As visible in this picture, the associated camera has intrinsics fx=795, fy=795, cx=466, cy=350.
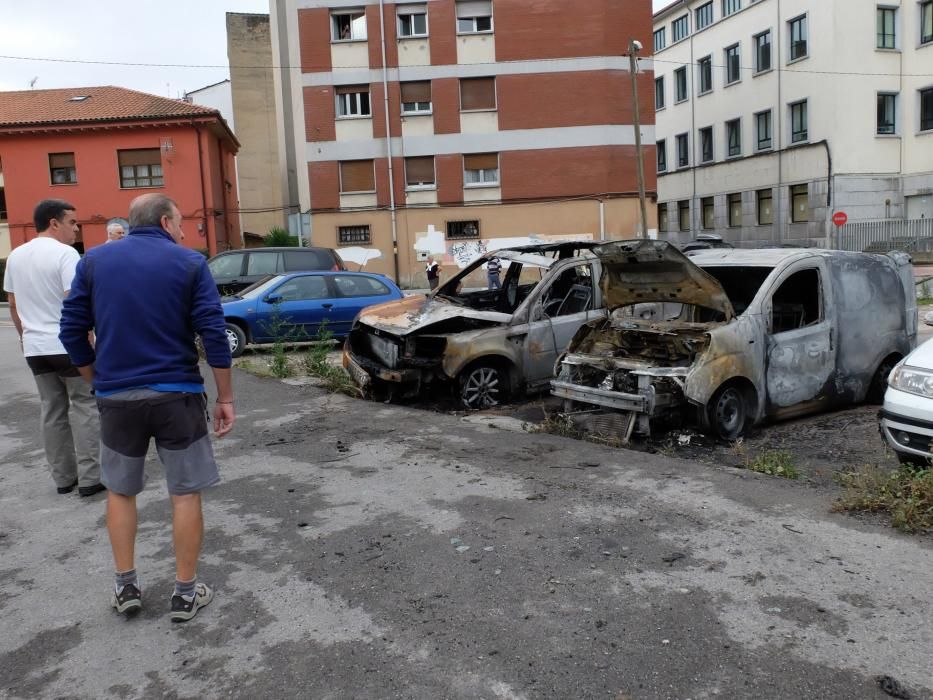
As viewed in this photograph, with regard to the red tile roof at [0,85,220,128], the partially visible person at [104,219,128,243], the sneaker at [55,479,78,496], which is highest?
the red tile roof at [0,85,220,128]

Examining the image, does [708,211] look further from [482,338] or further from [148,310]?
[148,310]

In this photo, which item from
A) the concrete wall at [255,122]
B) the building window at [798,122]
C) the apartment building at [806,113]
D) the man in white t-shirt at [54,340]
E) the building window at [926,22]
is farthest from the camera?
the concrete wall at [255,122]

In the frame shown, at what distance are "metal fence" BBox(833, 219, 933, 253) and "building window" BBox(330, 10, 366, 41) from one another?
71.6 ft

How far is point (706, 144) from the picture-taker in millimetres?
44000

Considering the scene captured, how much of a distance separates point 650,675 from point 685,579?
34.4 inches

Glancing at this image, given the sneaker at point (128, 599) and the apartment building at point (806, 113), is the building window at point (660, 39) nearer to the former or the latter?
the apartment building at point (806, 113)

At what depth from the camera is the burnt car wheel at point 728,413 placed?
652cm

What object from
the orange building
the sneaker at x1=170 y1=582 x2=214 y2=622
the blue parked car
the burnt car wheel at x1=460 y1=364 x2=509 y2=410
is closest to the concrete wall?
the orange building

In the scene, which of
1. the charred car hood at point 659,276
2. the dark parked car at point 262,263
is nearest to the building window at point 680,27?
the dark parked car at point 262,263

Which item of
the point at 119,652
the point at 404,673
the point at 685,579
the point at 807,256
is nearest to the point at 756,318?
the point at 807,256

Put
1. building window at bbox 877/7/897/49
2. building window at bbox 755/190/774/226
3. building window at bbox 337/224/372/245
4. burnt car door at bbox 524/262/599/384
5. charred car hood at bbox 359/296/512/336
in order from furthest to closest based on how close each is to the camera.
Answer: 1. building window at bbox 755/190/774/226
2. building window at bbox 877/7/897/49
3. building window at bbox 337/224/372/245
4. burnt car door at bbox 524/262/599/384
5. charred car hood at bbox 359/296/512/336

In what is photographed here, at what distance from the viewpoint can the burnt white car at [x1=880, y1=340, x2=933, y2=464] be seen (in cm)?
501

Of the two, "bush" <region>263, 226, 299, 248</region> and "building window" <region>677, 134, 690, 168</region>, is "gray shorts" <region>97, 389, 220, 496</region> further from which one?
"building window" <region>677, 134, 690, 168</region>

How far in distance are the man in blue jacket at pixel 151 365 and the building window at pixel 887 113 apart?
125ft
